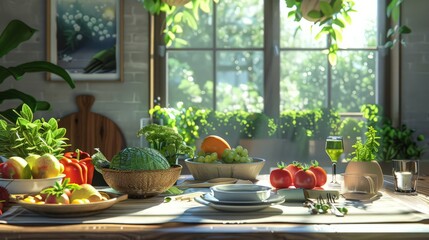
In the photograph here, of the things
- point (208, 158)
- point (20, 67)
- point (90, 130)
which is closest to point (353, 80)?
point (90, 130)

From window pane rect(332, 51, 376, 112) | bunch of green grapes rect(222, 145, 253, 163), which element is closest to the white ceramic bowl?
bunch of green grapes rect(222, 145, 253, 163)

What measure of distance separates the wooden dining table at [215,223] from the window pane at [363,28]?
2536 millimetres

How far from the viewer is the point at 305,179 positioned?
1.96 meters

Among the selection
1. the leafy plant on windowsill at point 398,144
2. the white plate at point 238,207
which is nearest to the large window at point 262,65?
the leafy plant on windowsill at point 398,144

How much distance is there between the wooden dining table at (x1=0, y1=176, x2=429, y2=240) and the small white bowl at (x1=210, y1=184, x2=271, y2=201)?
0.13 ft

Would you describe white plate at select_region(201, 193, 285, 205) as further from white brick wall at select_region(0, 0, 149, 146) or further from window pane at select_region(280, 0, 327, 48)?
window pane at select_region(280, 0, 327, 48)

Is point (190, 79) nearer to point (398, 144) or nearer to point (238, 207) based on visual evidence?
point (398, 144)

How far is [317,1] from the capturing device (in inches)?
102

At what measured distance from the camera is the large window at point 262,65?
4.14 metres

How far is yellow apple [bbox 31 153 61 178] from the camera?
185cm

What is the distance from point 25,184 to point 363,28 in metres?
2.88

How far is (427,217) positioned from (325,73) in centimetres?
267

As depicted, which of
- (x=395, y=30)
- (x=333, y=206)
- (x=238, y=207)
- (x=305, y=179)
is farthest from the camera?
(x=395, y=30)

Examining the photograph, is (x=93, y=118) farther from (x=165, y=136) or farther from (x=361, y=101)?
(x=165, y=136)
